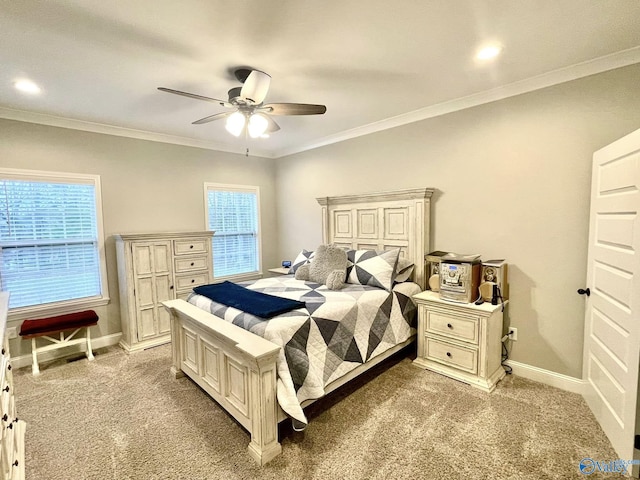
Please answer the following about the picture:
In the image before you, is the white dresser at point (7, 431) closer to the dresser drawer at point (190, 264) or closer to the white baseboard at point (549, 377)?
the dresser drawer at point (190, 264)

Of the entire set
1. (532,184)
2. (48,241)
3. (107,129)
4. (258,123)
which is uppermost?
(107,129)

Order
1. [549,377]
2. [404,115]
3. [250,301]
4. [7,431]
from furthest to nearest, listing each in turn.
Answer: [404,115] → [549,377] → [250,301] → [7,431]

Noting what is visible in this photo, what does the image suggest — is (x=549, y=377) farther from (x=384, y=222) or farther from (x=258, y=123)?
(x=258, y=123)

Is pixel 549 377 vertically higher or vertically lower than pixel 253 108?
lower

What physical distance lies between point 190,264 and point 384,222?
2475 millimetres

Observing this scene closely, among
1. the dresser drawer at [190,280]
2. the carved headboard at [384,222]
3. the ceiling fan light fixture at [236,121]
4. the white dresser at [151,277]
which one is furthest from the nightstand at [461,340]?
the white dresser at [151,277]

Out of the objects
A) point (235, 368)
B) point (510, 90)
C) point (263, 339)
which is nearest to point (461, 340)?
point (263, 339)

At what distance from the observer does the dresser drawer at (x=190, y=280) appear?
374 centimetres

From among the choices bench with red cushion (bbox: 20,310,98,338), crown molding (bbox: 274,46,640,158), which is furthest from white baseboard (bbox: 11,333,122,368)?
crown molding (bbox: 274,46,640,158)

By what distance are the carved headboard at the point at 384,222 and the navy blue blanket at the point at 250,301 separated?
155 cm

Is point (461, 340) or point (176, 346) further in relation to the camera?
point (176, 346)

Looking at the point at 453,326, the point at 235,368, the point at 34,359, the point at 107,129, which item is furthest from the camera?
the point at 107,129

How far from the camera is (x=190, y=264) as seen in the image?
381cm

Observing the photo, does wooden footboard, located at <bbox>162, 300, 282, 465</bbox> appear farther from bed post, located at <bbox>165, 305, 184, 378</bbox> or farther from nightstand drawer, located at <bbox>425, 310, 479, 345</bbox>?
nightstand drawer, located at <bbox>425, 310, 479, 345</bbox>
